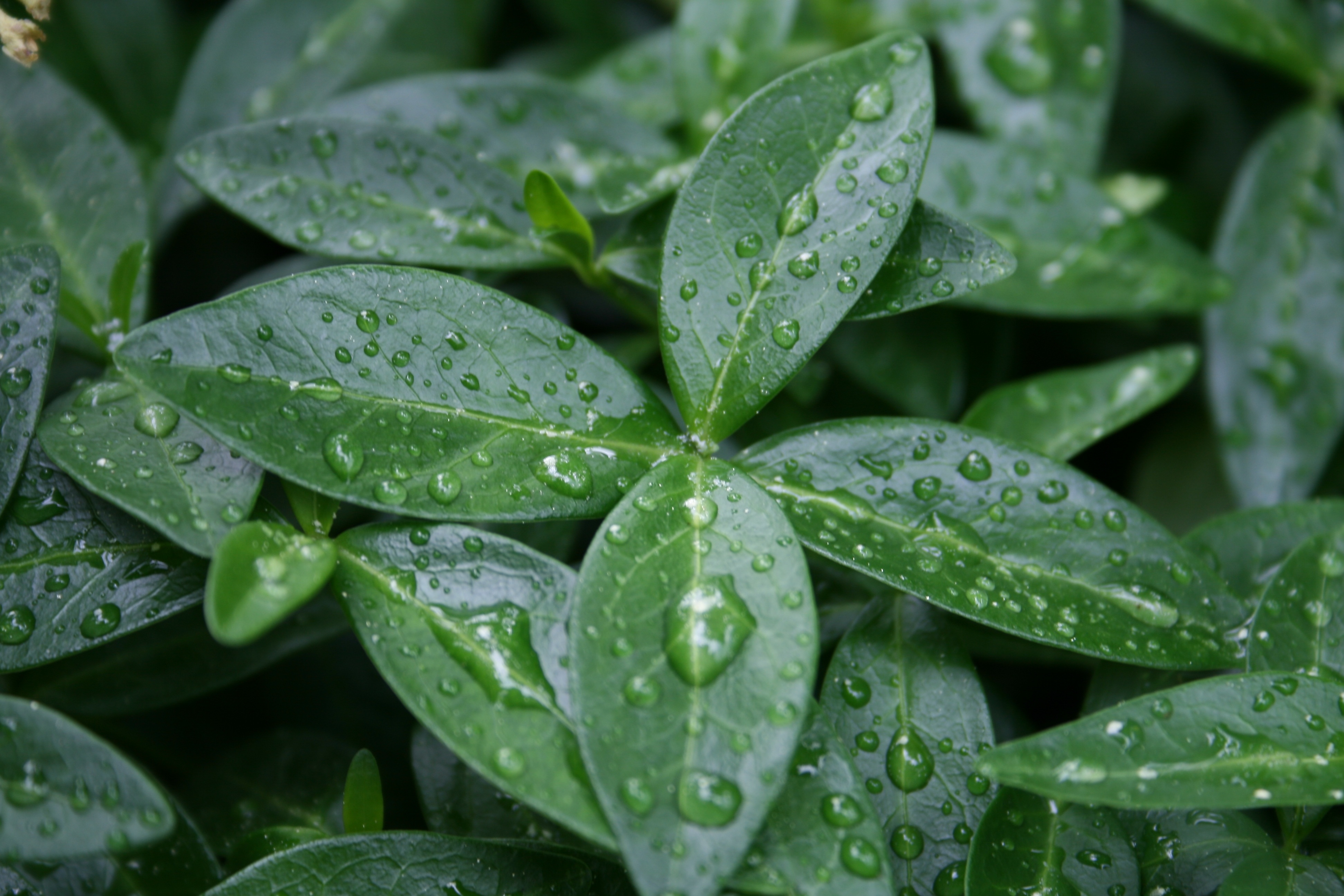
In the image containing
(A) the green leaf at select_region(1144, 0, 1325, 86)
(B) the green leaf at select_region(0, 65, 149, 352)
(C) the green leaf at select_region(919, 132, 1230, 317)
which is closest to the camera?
(B) the green leaf at select_region(0, 65, 149, 352)

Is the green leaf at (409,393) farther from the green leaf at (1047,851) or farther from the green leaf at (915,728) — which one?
the green leaf at (1047,851)

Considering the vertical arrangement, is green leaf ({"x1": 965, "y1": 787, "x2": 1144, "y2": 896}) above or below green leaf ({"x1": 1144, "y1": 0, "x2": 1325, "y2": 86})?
below

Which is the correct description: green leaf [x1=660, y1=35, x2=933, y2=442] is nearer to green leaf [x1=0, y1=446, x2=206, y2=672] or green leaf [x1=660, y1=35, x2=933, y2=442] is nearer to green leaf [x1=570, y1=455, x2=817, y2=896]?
green leaf [x1=570, y1=455, x2=817, y2=896]

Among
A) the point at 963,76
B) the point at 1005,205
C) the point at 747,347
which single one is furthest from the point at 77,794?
the point at 963,76

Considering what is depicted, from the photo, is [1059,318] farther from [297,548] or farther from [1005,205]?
[297,548]

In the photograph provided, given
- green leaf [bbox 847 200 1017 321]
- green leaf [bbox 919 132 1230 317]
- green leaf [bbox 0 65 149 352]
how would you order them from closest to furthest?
green leaf [bbox 847 200 1017 321] < green leaf [bbox 0 65 149 352] < green leaf [bbox 919 132 1230 317]

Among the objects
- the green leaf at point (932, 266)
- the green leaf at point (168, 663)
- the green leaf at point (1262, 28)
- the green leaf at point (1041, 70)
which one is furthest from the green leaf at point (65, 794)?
the green leaf at point (1262, 28)

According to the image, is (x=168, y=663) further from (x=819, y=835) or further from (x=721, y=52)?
(x=721, y=52)

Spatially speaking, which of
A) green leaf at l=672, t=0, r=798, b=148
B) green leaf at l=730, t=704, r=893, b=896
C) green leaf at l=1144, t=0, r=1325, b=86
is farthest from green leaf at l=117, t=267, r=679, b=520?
green leaf at l=1144, t=0, r=1325, b=86
